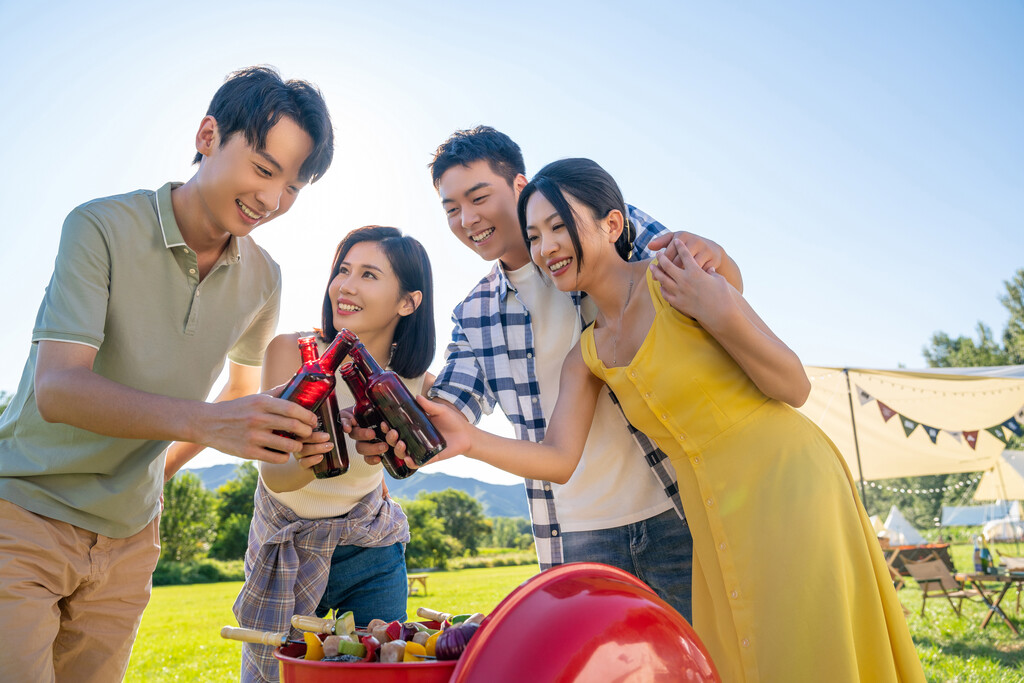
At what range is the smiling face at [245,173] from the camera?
2.10 m

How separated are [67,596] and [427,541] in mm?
26115

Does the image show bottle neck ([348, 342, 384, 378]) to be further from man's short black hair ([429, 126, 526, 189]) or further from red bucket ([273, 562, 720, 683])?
man's short black hair ([429, 126, 526, 189])

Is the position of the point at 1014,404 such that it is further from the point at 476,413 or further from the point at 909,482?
the point at 909,482

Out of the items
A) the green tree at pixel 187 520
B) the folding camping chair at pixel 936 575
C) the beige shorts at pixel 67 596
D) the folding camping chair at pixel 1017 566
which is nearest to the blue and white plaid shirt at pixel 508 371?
the beige shorts at pixel 67 596

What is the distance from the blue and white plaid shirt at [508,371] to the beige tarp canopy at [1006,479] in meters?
16.8

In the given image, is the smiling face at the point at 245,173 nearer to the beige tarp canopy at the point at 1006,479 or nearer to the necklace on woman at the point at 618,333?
the necklace on woman at the point at 618,333

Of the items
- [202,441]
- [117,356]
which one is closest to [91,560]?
[117,356]

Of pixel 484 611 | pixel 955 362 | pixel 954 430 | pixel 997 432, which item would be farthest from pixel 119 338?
pixel 955 362

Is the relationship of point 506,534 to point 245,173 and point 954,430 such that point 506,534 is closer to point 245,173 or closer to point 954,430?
point 954,430

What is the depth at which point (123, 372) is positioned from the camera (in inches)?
79.5

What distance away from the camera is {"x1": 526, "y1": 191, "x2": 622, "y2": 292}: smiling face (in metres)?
2.19

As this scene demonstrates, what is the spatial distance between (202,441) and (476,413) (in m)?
1.18

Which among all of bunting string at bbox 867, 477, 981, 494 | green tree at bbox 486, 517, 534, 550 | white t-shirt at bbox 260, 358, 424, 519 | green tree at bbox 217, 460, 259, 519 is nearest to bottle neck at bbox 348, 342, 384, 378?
white t-shirt at bbox 260, 358, 424, 519

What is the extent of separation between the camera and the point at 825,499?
1.69 metres
